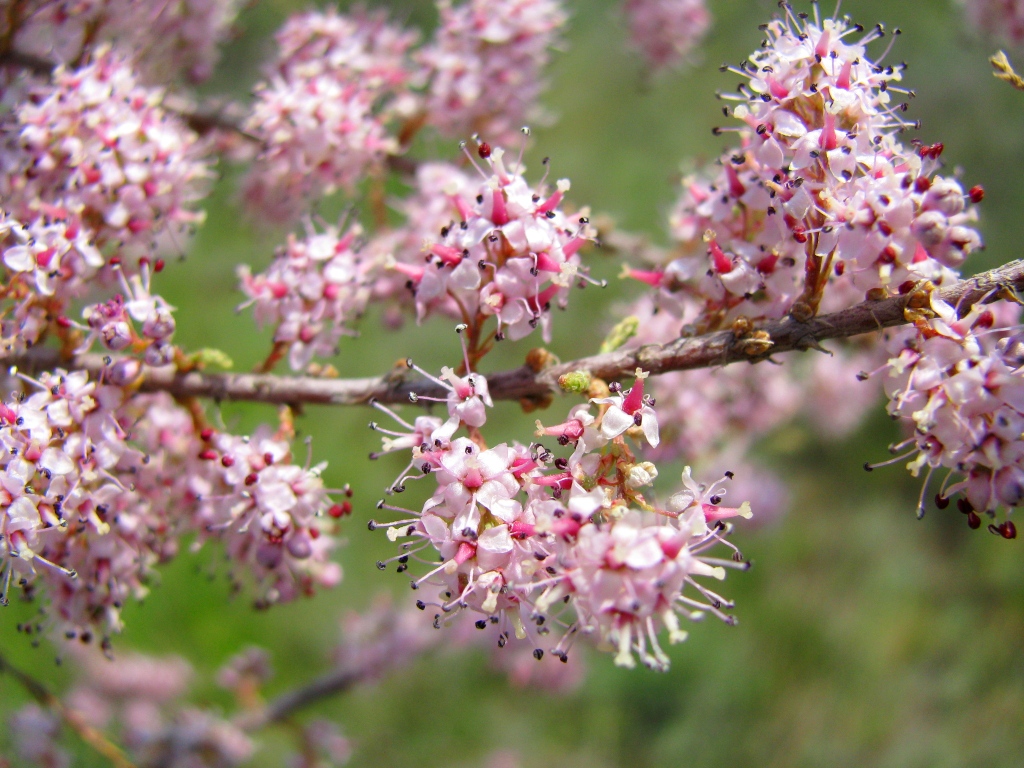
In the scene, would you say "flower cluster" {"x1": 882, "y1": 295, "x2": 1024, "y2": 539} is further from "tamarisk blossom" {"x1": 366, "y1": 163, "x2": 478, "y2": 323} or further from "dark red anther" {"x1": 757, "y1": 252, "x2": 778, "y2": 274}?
"tamarisk blossom" {"x1": 366, "y1": 163, "x2": 478, "y2": 323}

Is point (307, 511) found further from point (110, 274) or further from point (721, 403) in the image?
point (721, 403)

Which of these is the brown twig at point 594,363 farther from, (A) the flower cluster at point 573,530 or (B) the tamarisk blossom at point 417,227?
(B) the tamarisk blossom at point 417,227

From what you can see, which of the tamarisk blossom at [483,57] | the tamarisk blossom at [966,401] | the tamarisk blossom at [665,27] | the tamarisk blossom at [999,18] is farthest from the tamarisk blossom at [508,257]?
the tamarisk blossom at [665,27]

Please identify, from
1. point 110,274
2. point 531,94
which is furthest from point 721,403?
point 110,274

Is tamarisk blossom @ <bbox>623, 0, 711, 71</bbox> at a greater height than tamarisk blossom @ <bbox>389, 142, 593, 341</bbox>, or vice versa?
tamarisk blossom @ <bbox>389, 142, 593, 341</bbox>

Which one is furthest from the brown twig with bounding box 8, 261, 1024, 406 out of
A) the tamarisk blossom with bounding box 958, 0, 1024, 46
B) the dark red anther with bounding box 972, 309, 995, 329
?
the tamarisk blossom with bounding box 958, 0, 1024, 46

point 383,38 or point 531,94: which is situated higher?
point 383,38
